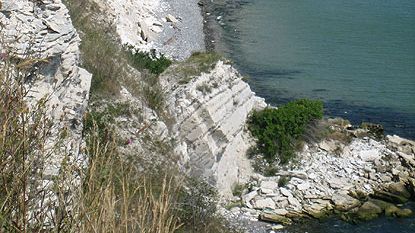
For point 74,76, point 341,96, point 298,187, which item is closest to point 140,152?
point 74,76

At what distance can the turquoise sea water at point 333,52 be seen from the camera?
29.5m

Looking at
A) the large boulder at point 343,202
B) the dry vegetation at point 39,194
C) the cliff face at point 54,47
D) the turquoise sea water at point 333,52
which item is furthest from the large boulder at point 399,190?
the dry vegetation at point 39,194

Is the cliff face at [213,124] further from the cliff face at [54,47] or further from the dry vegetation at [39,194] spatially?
the dry vegetation at [39,194]

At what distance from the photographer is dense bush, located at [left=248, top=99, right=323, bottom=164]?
20.8 meters

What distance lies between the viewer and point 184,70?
1870 centimetres

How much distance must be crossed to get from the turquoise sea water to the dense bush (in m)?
5.37

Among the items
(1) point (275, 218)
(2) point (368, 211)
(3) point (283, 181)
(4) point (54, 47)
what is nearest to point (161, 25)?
(3) point (283, 181)

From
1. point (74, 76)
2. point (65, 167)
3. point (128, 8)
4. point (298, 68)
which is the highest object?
point (65, 167)

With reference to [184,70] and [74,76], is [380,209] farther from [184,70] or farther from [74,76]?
[74,76]

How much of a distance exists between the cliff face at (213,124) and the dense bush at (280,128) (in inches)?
21.1

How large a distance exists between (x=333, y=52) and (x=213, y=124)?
19703 millimetres

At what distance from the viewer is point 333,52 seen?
3634 centimetres

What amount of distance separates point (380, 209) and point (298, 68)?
51.8 feet

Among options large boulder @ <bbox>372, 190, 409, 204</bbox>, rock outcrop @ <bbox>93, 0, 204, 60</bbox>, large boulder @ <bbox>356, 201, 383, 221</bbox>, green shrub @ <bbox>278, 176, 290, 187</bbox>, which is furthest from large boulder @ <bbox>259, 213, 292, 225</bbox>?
rock outcrop @ <bbox>93, 0, 204, 60</bbox>
